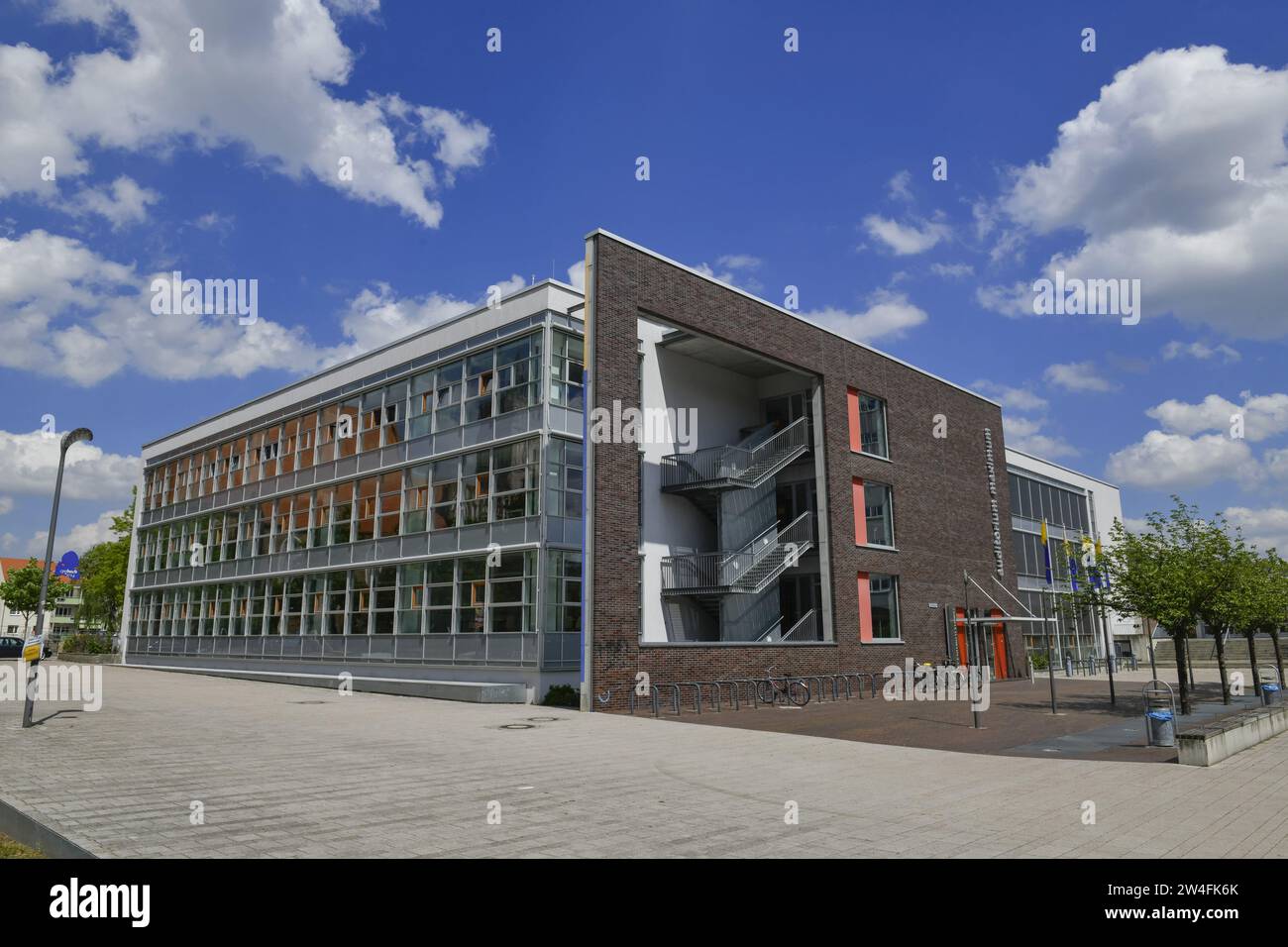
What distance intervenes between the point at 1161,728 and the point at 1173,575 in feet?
19.8

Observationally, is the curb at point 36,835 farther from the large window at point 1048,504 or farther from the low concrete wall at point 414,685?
the large window at point 1048,504

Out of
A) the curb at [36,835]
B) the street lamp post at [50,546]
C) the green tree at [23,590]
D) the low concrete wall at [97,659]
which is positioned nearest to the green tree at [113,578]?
the low concrete wall at [97,659]

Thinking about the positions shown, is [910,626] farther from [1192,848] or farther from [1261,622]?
[1192,848]

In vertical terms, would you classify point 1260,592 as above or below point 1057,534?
below

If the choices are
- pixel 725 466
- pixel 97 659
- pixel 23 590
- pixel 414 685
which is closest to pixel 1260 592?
pixel 725 466

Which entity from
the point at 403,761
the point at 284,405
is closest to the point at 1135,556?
the point at 403,761

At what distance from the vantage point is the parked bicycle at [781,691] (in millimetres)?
24391

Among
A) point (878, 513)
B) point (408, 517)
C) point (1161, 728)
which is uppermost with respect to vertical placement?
point (878, 513)

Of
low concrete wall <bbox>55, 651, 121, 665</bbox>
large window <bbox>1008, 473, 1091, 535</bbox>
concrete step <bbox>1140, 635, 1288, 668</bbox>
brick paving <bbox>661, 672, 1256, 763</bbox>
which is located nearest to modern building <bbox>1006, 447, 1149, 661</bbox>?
large window <bbox>1008, 473, 1091, 535</bbox>

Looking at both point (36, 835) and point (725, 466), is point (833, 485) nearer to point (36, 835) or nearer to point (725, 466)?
point (725, 466)

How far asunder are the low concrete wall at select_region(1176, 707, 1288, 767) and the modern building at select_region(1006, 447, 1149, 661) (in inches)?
1050

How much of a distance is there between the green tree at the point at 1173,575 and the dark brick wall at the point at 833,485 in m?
9.58

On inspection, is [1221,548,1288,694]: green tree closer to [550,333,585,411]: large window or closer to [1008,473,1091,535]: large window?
[550,333,585,411]: large window

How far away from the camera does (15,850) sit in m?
6.55
